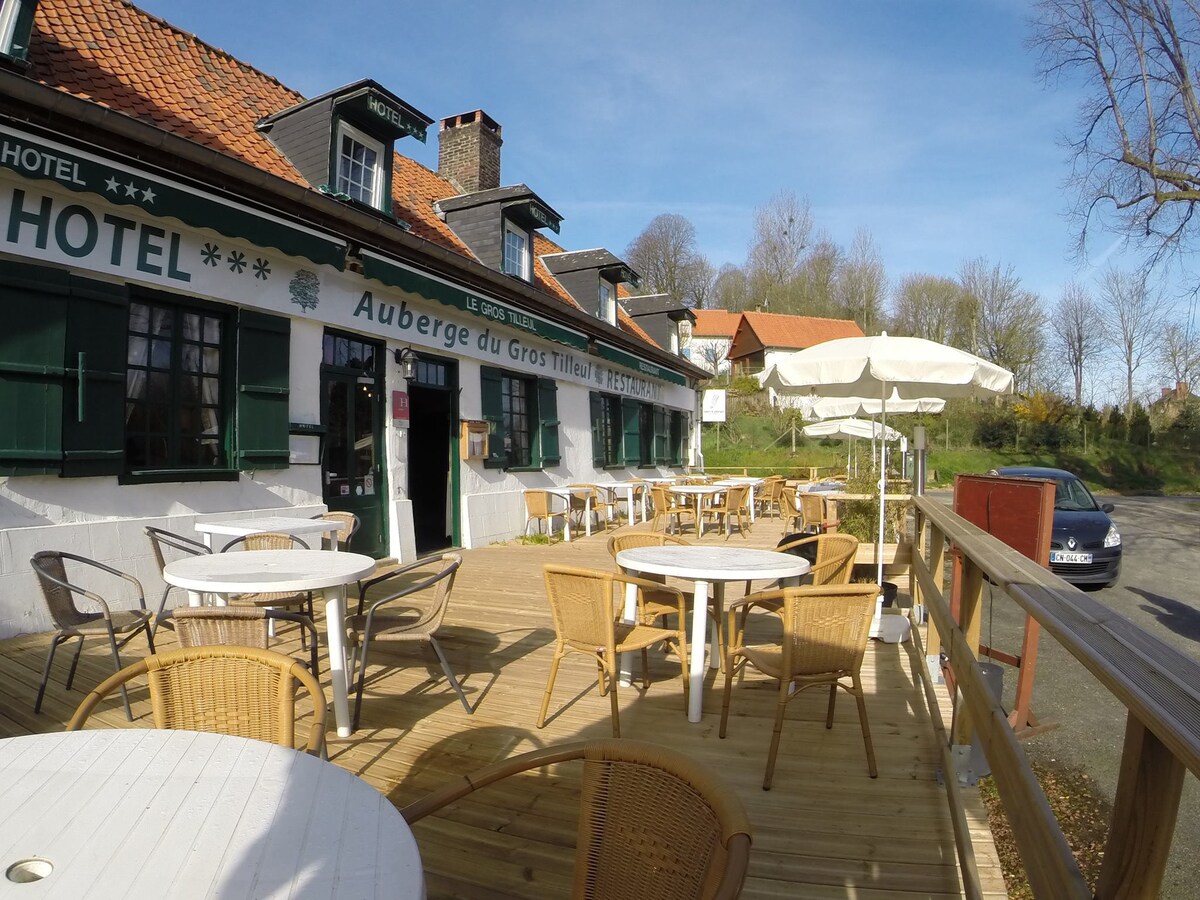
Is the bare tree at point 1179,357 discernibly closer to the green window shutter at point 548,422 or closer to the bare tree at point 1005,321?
the bare tree at point 1005,321

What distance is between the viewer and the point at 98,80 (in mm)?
5707

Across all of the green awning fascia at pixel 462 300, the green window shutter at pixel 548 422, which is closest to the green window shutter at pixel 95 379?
the green awning fascia at pixel 462 300

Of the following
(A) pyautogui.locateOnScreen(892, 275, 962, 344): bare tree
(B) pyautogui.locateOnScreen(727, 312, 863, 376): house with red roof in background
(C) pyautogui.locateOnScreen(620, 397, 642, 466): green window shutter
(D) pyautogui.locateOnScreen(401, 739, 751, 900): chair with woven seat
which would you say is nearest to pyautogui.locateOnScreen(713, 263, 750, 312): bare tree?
(B) pyautogui.locateOnScreen(727, 312, 863, 376): house with red roof in background

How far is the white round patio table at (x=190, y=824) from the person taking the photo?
101 cm

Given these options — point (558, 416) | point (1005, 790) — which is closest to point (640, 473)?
point (558, 416)

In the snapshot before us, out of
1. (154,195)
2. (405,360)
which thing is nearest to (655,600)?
(154,195)

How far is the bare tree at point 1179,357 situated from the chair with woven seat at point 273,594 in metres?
37.0

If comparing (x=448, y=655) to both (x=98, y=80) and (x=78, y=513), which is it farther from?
(x=98, y=80)

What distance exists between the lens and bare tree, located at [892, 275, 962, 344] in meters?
33.1

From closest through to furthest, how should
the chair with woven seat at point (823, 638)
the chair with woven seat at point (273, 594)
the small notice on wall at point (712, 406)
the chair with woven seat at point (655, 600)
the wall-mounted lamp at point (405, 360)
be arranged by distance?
the chair with woven seat at point (823, 638) < the chair with woven seat at point (655, 600) < the chair with woven seat at point (273, 594) < the wall-mounted lamp at point (405, 360) < the small notice on wall at point (712, 406)

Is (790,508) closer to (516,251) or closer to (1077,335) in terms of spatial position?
(516,251)

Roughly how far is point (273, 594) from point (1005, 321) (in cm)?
3411

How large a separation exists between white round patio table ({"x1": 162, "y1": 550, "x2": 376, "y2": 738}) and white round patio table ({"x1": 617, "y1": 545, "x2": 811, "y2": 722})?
1331 millimetres

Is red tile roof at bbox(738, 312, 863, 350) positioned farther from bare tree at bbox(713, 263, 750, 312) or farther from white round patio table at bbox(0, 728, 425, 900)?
white round patio table at bbox(0, 728, 425, 900)
